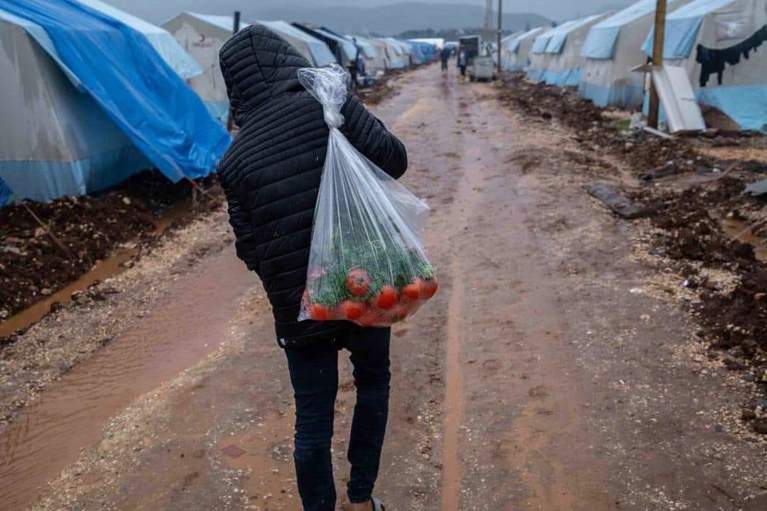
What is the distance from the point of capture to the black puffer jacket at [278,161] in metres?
2.15

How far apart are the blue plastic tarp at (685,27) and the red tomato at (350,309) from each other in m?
14.1

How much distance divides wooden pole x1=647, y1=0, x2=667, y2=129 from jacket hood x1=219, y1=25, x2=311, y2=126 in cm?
1247

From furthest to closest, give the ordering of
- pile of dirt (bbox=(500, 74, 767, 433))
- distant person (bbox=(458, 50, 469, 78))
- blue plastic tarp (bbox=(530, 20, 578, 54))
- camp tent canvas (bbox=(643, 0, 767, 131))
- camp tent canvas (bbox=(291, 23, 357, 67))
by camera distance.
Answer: distant person (bbox=(458, 50, 469, 78))
blue plastic tarp (bbox=(530, 20, 578, 54))
camp tent canvas (bbox=(291, 23, 357, 67))
camp tent canvas (bbox=(643, 0, 767, 131))
pile of dirt (bbox=(500, 74, 767, 433))

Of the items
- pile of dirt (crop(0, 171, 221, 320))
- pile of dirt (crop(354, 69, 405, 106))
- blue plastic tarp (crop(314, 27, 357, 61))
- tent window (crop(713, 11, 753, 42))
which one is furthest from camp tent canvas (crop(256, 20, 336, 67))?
pile of dirt (crop(0, 171, 221, 320))

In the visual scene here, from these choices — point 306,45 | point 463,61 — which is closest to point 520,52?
point 463,61

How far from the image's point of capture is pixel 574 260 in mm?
5980

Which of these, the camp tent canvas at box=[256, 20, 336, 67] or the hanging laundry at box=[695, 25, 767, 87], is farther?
the camp tent canvas at box=[256, 20, 336, 67]

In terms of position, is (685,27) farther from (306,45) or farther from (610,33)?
(306,45)

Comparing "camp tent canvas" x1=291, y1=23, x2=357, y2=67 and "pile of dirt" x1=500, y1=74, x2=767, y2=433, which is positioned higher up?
"camp tent canvas" x1=291, y1=23, x2=357, y2=67

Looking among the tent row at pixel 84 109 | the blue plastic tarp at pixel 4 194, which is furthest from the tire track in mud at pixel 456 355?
the blue plastic tarp at pixel 4 194

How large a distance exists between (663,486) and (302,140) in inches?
83.5

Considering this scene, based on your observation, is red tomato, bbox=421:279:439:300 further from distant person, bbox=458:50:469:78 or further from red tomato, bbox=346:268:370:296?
distant person, bbox=458:50:469:78

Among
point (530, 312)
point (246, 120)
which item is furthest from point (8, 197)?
point (246, 120)

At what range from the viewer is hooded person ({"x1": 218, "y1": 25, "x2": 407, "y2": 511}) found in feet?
7.09
